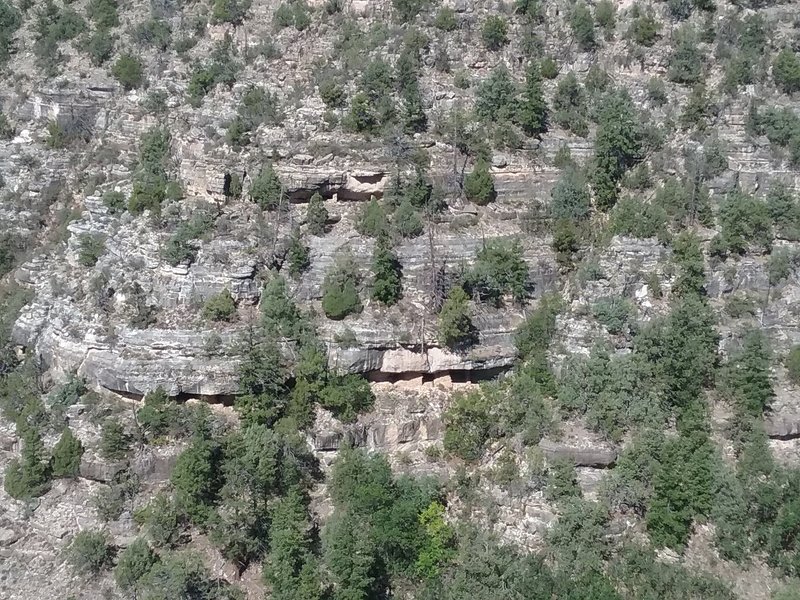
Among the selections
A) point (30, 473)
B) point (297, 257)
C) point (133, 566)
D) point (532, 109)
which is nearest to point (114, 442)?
point (30, 473)

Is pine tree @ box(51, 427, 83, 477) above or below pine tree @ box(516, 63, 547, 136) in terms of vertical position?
below

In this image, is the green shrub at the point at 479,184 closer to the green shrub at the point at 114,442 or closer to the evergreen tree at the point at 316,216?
the evergreen tree at the point at 316,216

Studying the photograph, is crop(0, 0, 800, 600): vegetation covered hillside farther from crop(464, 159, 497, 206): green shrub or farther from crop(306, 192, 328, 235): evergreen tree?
crop(306, 192, 328, 235): evergreen tree

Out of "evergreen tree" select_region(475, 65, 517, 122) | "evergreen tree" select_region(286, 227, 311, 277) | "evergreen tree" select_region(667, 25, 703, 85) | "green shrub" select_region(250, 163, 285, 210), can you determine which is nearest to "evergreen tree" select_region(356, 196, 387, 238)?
"evergreen tree" select_region(286, 227, 311, 277)

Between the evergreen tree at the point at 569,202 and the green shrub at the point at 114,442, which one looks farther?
the evergreen tree at the point at 569,202

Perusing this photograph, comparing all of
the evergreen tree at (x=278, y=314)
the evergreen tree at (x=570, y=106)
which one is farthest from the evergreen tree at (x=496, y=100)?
the evergreen tree at (x=278, y=314)

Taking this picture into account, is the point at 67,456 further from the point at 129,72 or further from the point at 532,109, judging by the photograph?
the point at 532,109

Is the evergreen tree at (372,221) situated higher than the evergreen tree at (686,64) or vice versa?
the evergreen tree at (686,64)
